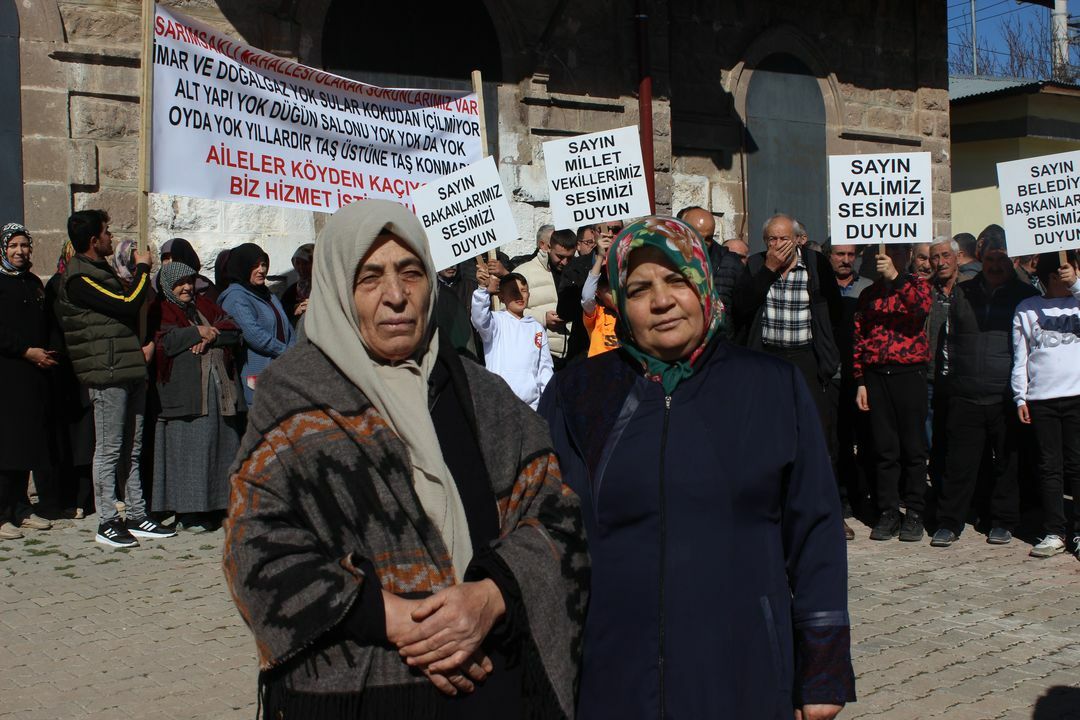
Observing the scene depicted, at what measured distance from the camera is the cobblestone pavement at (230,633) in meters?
5.21

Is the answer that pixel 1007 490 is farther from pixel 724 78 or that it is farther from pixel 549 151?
pixel 724 78

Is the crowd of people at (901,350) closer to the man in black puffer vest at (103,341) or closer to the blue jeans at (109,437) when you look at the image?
the man in black puffer vest at (103,341)

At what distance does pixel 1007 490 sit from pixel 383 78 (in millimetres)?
6870

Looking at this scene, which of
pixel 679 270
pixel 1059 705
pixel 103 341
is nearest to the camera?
pixel 679 270

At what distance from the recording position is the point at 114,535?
8.16m

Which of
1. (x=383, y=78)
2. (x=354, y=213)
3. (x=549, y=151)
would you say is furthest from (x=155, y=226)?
(x=354, y=213)

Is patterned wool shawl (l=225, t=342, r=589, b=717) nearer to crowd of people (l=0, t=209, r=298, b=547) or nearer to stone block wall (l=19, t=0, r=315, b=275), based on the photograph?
crowd of people (l=0, t=209, r=298, b=547)

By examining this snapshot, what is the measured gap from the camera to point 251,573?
8.46 feet

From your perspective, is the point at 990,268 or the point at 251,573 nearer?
the point at 251,573

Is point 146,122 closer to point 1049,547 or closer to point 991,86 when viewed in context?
point 1049,547

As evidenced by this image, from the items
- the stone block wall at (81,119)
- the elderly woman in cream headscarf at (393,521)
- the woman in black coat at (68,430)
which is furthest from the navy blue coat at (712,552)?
the stone block wall at (81,119)

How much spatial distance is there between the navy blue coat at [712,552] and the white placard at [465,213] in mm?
5693

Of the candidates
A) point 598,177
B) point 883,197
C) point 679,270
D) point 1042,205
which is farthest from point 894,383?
point 679,270

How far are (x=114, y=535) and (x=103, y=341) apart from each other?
1312mm
